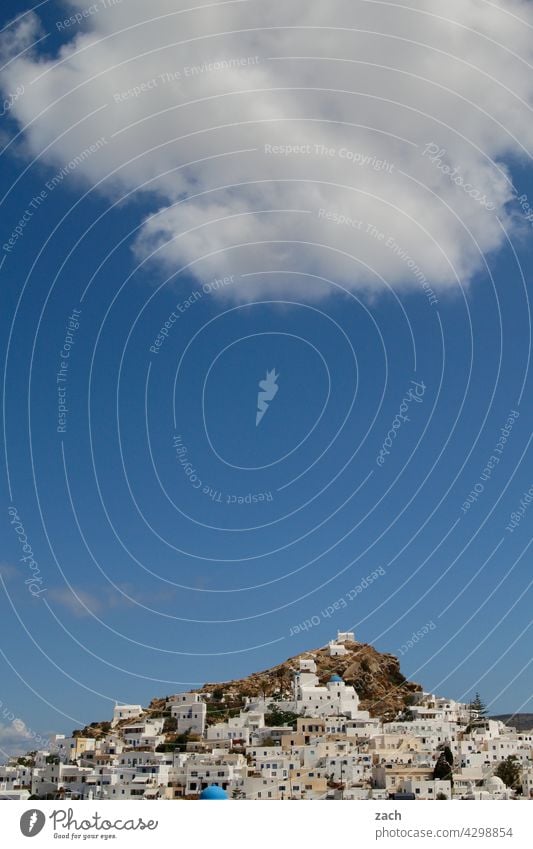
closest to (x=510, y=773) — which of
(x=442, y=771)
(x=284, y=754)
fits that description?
(x=442, y=771)

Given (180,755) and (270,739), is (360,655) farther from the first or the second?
(180,755)

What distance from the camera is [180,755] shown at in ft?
215

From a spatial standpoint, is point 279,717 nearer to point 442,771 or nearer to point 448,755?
point 448,755

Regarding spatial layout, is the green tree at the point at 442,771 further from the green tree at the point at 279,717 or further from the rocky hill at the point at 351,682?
the rocky hill at the point at 351,682

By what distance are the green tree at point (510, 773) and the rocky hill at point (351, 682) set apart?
655 inches
